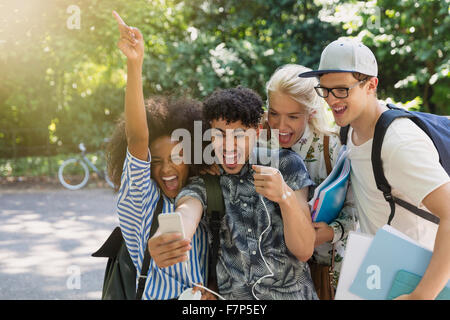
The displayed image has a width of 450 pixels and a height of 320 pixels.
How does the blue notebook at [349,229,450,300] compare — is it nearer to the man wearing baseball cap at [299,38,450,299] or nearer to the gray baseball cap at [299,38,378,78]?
the man wearing baseball cap at [299,38,450,299]

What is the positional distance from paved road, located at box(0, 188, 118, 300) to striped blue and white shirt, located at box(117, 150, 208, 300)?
5.11ft

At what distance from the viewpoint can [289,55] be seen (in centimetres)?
986

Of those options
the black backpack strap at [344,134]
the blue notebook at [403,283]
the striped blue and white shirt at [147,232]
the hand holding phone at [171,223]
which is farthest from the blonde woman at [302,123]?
the hand holding phone at [171,223]

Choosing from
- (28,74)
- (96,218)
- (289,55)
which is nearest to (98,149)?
(28,74)

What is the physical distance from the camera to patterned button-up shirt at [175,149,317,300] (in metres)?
1.87

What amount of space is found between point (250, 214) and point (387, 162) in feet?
1.79

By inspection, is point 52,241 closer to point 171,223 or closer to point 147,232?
point 147,232

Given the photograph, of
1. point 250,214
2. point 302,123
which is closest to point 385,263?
point 250,214

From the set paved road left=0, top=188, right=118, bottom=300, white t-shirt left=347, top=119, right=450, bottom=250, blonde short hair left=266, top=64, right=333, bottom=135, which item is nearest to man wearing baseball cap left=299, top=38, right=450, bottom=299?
white t-shirt left=347, top=119, right=450, bottom=250

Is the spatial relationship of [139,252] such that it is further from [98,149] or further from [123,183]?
[98,149]

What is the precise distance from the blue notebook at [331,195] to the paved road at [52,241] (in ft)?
6.49

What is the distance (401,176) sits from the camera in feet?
5.74

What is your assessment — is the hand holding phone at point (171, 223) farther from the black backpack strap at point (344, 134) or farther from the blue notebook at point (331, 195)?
the black backpack strap at point (344, 134)
